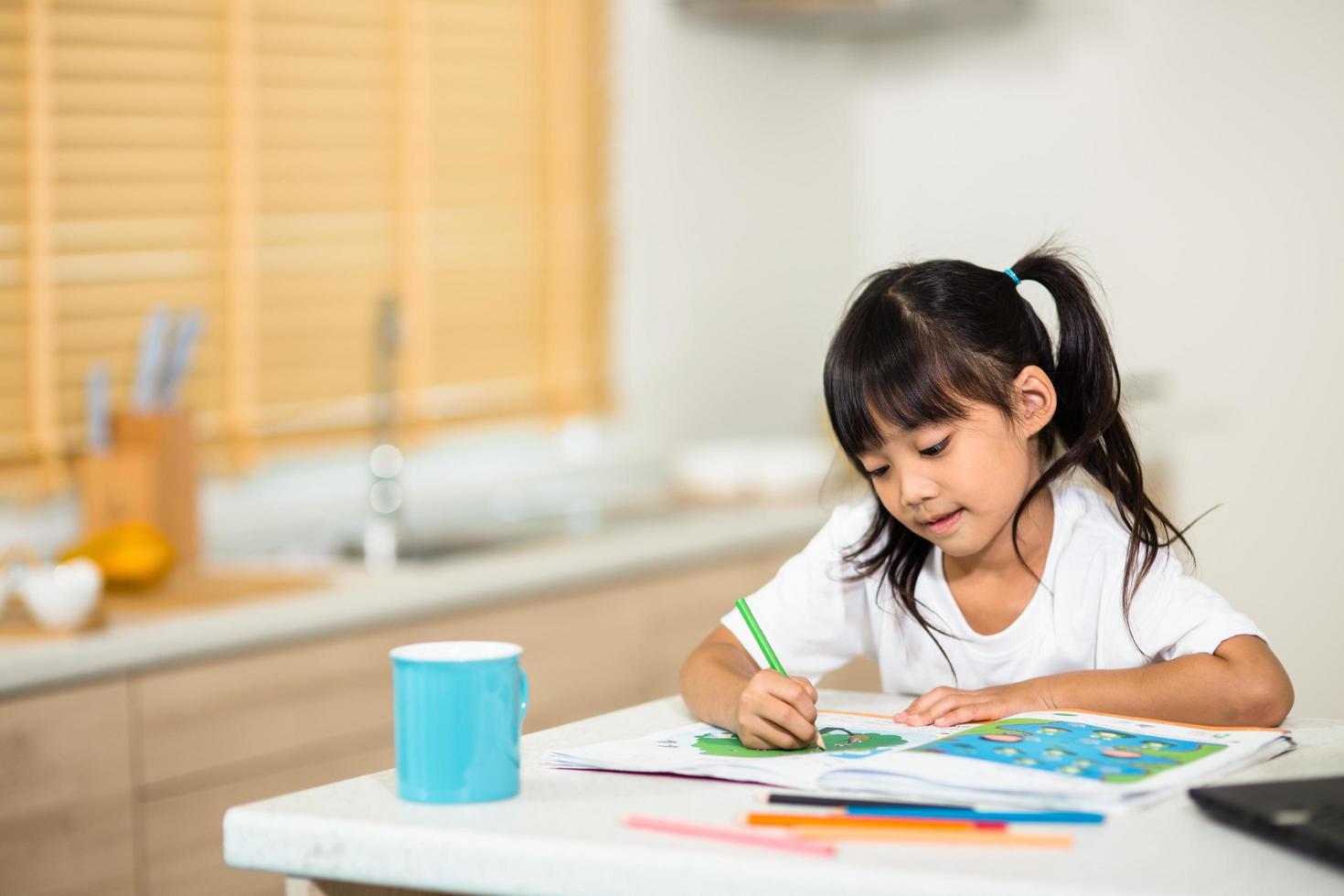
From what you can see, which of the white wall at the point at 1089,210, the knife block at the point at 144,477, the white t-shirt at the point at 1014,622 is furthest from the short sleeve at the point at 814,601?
the white wall at the point at 1089,210

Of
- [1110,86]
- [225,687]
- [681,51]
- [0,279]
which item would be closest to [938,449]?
[225,687]

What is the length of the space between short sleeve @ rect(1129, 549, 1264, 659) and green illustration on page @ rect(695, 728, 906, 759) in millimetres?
299

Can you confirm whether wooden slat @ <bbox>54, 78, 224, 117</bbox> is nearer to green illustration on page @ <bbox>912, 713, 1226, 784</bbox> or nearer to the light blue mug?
the light blue mug

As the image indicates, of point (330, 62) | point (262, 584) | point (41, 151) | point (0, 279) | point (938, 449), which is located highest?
point (330, 62)

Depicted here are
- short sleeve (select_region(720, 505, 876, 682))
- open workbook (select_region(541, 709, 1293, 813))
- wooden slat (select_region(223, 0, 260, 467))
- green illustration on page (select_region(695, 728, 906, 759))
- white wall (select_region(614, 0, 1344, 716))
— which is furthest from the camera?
white wall (select_region(614, 0, 1344, 716))

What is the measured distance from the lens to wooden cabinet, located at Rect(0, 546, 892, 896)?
5.98 feet

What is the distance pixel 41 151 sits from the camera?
234 centimetres

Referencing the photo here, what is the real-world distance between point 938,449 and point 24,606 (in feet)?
4.18

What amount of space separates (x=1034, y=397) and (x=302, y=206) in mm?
1699

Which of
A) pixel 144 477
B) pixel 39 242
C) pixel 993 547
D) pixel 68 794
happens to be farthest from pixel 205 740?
pixel 993 547

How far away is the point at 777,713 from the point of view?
43.3 inches

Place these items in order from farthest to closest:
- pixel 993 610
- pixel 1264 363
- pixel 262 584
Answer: pixel 1264 363 < pixel 262 584 < pixel 993 610

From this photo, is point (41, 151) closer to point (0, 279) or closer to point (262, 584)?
point (0, 279)

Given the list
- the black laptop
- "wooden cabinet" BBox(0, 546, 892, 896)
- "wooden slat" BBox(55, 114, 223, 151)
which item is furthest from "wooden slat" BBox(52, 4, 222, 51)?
the black laptop
